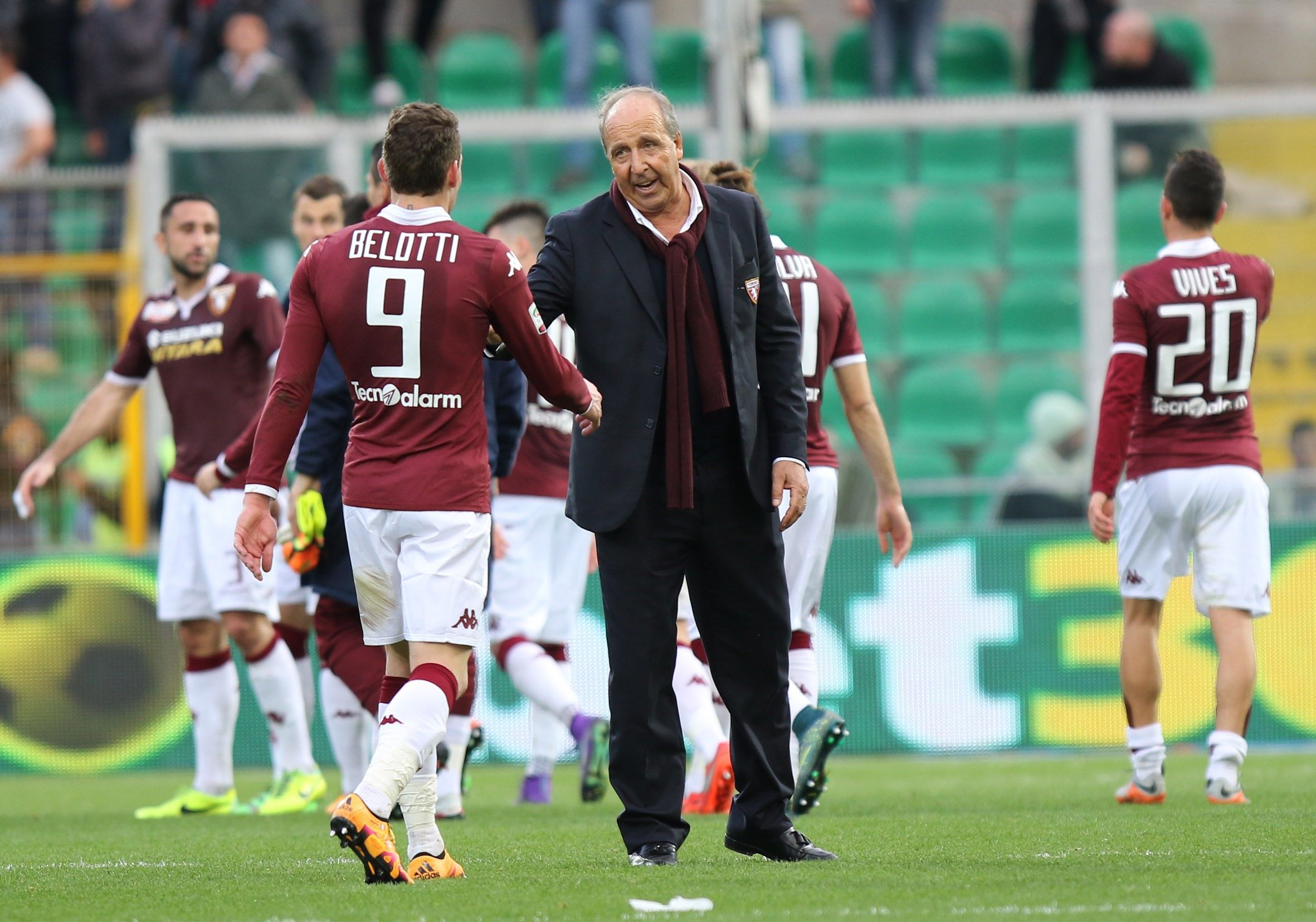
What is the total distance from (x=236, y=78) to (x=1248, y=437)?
9272 millimetres

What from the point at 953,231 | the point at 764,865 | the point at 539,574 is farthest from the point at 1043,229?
the point at 764,865

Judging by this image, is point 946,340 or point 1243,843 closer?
point 1243,843

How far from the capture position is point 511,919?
14.1 ft

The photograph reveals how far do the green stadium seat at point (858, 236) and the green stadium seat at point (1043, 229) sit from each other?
859 millimetres

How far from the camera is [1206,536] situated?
24.1 ft

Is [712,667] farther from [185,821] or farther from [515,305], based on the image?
[185,821]

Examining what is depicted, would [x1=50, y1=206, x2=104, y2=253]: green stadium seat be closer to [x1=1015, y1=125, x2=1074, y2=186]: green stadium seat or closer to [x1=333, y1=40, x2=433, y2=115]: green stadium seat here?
[x1=333, y1=40, x2=433, y2=115]: green stadium seat

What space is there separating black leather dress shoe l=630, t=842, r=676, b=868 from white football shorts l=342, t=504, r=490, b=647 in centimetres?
74

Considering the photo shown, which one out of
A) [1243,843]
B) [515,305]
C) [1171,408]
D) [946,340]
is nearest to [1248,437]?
[1171,408]

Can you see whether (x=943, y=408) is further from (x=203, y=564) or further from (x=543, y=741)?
(x=203, y=564)

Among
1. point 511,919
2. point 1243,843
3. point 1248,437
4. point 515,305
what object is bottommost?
point 1243,843

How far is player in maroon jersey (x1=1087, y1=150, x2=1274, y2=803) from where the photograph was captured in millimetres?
7230

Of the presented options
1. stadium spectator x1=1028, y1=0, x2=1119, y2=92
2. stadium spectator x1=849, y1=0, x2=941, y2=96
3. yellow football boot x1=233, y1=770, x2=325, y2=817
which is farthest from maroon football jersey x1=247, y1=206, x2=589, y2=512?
stadium spectator x1=1028, y1=0, x2=1119, y2=92

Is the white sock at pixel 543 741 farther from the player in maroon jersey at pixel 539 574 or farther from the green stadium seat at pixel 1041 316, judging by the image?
the green stadium seat at pixel 1041 316
